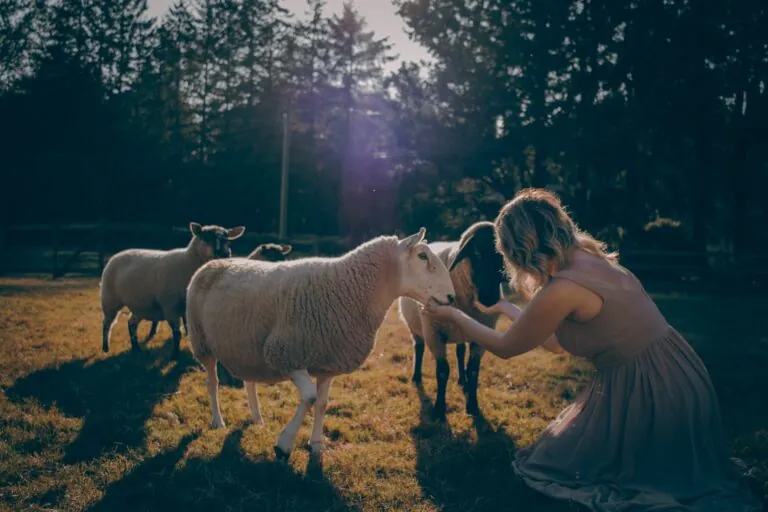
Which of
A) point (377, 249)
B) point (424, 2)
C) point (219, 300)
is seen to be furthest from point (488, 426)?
point (424, 2)

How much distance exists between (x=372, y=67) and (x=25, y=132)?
747 inches

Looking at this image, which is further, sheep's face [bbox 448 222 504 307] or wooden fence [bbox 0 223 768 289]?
wooden fence [bbox 0 223 768 289]

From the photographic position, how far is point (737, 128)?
18531 mm

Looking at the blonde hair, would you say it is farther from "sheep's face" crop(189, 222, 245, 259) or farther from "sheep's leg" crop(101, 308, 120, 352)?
"sheep's leg" crop(101, 308, 120, 352)

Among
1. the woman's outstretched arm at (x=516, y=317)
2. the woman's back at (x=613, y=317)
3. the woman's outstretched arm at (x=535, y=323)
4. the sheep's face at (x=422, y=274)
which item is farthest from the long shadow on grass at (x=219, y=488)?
the woman's back at (x=613, y=317)

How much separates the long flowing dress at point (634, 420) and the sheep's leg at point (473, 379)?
2.23 meters

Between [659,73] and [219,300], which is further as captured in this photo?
[659,73]

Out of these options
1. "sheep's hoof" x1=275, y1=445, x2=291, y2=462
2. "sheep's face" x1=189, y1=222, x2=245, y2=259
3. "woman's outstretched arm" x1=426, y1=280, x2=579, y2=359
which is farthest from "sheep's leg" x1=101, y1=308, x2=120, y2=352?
"woman's outstretched arm" x1=426, y1=280, x2=579, y2=359

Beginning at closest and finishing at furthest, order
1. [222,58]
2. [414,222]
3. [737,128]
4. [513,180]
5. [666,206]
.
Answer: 1. [737,128]
2. [666,206]
3. [513,180]
4. [414,222]
5. [222,58]

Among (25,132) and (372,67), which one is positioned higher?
(372,67)

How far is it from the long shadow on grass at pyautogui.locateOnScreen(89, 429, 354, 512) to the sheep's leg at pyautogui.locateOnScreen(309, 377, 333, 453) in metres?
0.43

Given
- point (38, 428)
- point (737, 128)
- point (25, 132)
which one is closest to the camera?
point (38, 428)

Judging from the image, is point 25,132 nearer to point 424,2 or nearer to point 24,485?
point 424,2

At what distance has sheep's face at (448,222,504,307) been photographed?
18.6 ft
